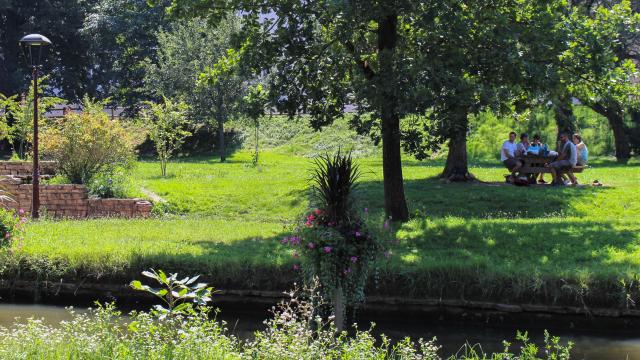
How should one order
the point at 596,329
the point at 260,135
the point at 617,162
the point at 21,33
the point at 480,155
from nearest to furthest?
the point at 596,329, the point at 617,162, the point at 480,155, the point at 260,135, the point at 21,33

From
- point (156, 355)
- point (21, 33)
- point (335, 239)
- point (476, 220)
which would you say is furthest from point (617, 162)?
point (21, 33)

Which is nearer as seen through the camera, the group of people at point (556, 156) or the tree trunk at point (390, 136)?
the tree trunk at point (390, 136)

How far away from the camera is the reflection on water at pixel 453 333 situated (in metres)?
10.4

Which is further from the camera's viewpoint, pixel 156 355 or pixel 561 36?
pixel 561 36

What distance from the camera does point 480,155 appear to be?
105ft

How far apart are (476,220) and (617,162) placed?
49.6ft

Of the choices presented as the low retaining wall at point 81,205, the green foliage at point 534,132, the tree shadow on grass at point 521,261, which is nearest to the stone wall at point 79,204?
the low retaining wall at point 81,205

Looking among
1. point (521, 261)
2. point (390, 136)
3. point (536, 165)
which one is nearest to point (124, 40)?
point (536, 165)

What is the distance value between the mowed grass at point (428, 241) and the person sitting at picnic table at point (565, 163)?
3.17 ft

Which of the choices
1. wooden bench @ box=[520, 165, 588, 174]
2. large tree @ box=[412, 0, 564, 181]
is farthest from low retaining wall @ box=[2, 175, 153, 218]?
wooden bench @ box=[520, 165, 588, 174]

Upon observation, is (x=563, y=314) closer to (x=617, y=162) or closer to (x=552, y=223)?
(x=552, y=223)

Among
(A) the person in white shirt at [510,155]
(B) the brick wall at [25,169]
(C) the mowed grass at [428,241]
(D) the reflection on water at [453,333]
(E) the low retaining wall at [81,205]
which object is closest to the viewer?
(D) the reflection on water at [453,333]

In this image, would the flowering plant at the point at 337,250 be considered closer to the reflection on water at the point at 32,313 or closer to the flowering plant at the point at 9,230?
the reflection on water at the point at 32,313

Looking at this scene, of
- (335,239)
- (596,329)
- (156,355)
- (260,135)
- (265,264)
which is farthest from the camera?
(260,135)
